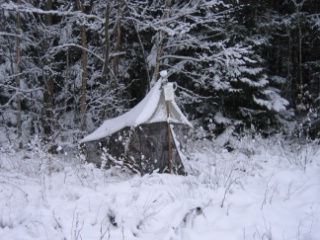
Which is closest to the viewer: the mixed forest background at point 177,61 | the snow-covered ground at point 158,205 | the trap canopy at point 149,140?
the snow-covered ground at point 158,205

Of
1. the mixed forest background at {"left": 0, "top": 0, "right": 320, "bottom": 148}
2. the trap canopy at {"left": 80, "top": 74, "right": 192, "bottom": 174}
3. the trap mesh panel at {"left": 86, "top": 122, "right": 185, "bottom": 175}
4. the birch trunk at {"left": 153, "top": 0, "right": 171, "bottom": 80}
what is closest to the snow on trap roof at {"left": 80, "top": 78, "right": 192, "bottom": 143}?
the trap canopy at {"left": 80, "top": 74, "right": 192, "bottom": 174}

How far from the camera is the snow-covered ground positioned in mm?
3248

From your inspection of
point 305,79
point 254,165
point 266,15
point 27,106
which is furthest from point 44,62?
point 305,79

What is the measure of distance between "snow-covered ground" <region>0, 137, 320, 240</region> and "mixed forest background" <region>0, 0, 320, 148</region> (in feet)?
10.9

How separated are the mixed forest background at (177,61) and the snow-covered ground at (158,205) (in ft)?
10.9

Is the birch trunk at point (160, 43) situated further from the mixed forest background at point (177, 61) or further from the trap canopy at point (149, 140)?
the trap canopy at point (149, 140)

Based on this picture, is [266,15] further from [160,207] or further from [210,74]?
[160,207]

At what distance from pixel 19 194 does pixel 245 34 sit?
8536 mm

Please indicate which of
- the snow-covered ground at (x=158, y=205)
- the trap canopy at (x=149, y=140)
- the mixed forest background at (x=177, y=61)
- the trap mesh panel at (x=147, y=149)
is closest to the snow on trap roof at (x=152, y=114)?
the trap canopy at (x=149, y=140)

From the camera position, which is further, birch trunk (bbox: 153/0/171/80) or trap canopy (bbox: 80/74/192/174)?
birch trunk (bbox: 153/0/171/80)

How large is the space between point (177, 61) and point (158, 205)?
27.4 feet

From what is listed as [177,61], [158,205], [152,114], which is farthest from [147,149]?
[177,61]

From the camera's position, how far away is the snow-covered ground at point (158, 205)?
3.25 metres

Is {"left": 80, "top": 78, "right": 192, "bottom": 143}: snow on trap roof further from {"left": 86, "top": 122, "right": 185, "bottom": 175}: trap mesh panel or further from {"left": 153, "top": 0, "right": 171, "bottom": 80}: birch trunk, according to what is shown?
{"left": 153, "top": 0, "right": 171, "bottom": 80}: birch trunk
